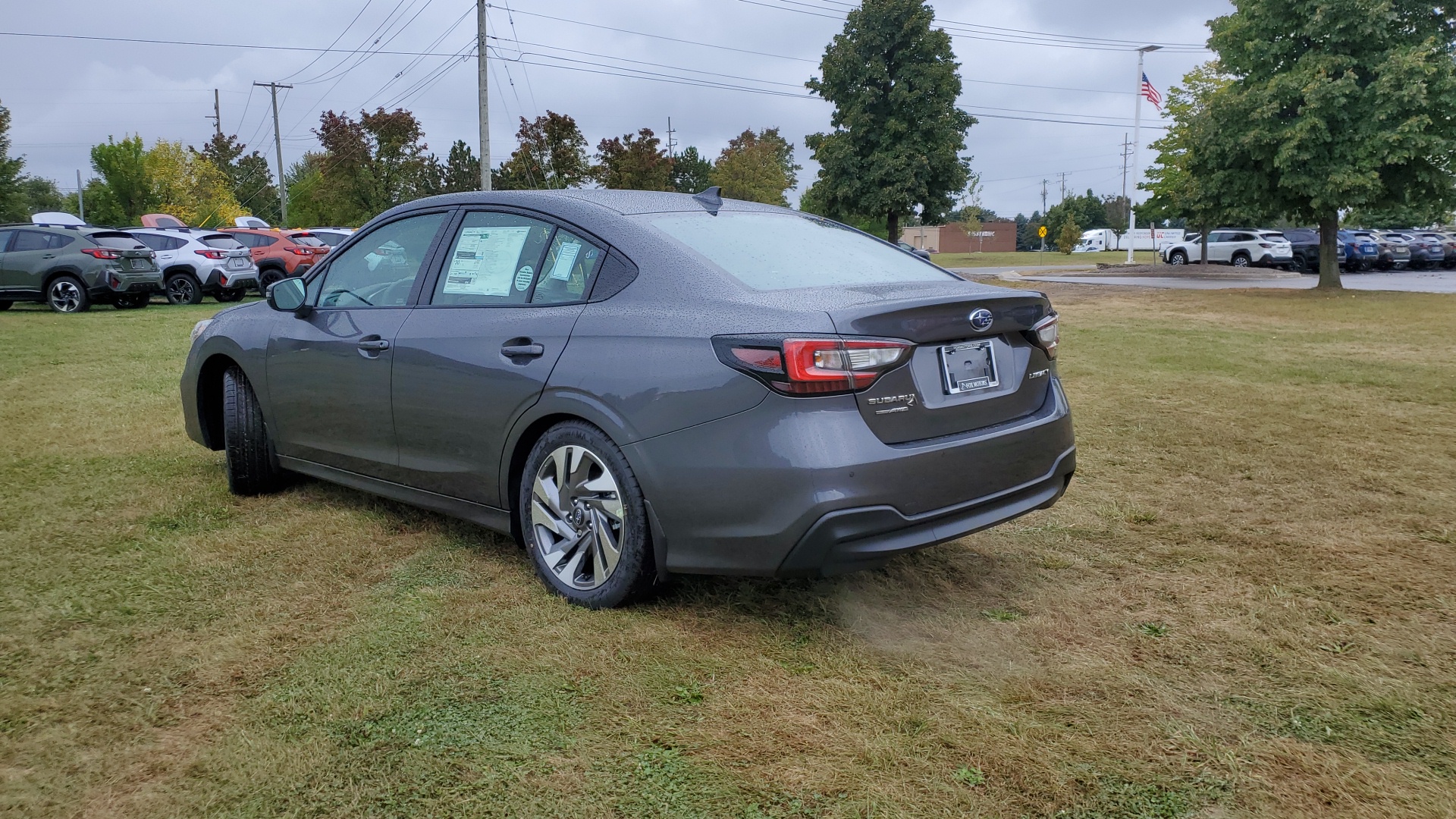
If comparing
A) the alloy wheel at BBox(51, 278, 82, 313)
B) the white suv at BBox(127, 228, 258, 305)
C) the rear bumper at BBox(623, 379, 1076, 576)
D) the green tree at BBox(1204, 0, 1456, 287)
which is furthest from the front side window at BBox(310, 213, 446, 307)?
the green tree at BBox(1204, 0, 1456, 287)

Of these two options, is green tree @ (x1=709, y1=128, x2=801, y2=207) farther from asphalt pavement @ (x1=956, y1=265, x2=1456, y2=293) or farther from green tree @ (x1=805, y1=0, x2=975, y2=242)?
asphalt pavement @ (x1=956, y1=265, x2=1456, y2=293)

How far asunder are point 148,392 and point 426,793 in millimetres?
8107

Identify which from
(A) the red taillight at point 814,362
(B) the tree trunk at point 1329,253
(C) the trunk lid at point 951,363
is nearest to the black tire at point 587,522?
(A) the red taillight at point 814,362

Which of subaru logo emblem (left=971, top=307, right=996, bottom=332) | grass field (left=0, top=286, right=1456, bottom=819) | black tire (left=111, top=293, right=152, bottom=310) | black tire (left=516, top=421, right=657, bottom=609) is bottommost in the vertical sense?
grass field (left=0, top=286, right=1456, bottom=819)

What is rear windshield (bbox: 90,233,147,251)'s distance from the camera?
1978cm

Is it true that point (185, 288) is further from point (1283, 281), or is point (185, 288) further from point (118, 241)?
point (1283, 281)

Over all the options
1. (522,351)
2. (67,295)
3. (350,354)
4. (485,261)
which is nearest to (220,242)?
(67,295)

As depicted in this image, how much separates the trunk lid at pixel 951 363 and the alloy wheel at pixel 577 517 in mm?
984

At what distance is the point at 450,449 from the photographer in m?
4.12

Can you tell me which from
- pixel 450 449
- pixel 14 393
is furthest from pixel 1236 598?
pixel 14 393

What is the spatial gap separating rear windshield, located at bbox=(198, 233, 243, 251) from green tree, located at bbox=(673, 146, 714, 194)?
42.6 metres

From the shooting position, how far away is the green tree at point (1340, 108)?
21.9 metres

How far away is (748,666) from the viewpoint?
10.5 feet

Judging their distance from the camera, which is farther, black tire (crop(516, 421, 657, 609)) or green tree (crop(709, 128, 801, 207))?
green tree (crop(709, 128, 801, 207))
